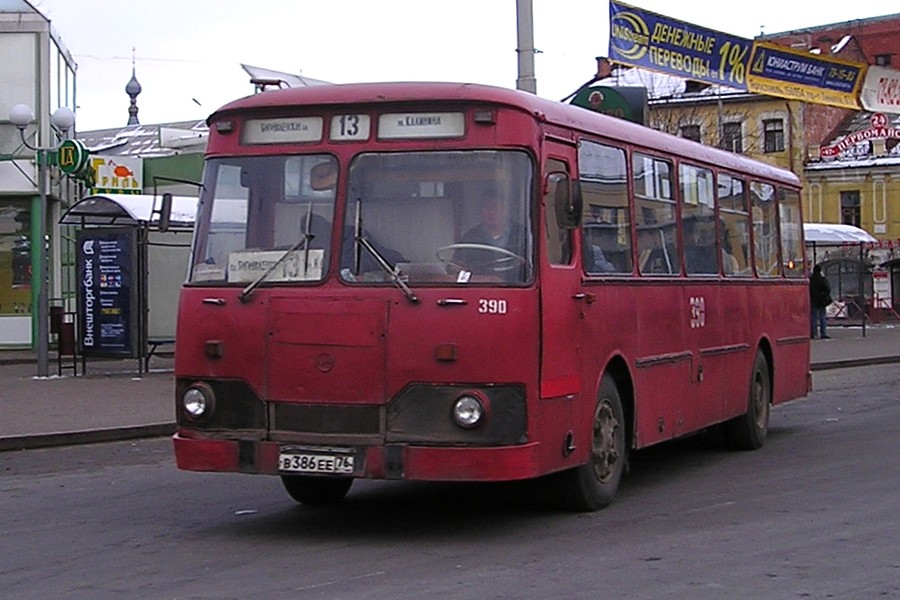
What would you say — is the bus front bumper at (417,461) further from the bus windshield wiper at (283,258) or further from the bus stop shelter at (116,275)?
the bus stop shelter at (116,275)

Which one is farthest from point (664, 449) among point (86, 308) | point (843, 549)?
point (86, 308)

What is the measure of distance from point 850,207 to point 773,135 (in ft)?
14.9

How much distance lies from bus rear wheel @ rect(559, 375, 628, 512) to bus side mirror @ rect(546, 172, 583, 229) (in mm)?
1354

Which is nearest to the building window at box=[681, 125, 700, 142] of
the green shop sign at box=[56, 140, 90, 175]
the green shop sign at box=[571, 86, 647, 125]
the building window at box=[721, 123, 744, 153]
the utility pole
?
the building window at box=[721, 123, 744, 153]

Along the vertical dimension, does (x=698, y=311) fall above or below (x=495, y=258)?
below

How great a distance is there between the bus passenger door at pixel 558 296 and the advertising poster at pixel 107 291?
14.7 metres

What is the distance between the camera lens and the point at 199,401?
31.5 feet

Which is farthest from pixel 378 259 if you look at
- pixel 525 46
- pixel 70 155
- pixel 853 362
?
pixel 853 362

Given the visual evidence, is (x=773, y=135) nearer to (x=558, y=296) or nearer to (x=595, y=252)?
(x=595, y=252)

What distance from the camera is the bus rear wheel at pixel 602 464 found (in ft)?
33.7

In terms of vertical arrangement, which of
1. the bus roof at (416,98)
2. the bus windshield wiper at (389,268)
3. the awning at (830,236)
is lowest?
the bus windshield wiper at (389,268)

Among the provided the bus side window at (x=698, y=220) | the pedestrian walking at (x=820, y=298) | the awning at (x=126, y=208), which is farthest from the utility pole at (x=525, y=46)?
the pedestrian walking at (x=820, y=298)

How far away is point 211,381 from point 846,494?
4718mm

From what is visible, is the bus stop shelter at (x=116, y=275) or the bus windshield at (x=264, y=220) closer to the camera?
the bus windshield at (x=264, y=220)
